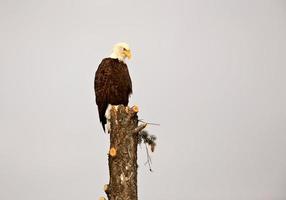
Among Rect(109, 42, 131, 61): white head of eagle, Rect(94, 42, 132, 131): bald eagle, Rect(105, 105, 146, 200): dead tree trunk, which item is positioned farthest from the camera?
Rect(109, 42, 131, 61): white head of eagle

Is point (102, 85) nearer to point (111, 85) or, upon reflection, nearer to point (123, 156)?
point (111, 85)

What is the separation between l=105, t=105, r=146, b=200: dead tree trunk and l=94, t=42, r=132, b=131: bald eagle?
1002 millimetres

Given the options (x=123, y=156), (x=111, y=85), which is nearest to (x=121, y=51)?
(x=111, y=85)

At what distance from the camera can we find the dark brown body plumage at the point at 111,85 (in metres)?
6.64

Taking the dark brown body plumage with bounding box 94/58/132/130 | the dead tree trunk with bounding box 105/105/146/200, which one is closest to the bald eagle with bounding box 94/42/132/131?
the dark brown body plumage with bounding box 94/58/132/130

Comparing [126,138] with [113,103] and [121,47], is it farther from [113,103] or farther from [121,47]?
[121,47]

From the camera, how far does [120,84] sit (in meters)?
6.66

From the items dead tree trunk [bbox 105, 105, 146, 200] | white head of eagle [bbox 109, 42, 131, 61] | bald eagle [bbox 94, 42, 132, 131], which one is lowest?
dead tree trunk [bbox 105, 105, 146, 200]

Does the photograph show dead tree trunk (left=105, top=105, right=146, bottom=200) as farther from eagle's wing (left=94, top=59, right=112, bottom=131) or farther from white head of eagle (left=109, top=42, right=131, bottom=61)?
white head of eagle (left=109, top=42, right=131, bottom=61)

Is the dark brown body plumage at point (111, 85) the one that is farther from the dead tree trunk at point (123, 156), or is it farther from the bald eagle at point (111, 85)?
the dead tree trunk at point (123, 156)

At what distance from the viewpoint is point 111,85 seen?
6.64 metres

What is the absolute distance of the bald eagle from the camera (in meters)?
6.64

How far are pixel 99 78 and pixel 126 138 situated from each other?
57.3 inches

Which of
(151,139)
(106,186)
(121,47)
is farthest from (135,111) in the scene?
(121,47)
